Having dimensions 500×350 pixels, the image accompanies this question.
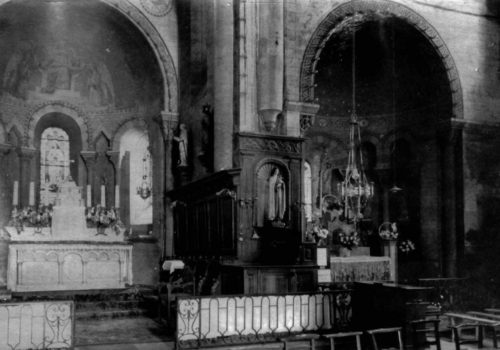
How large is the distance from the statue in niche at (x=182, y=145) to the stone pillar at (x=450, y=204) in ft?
24.4

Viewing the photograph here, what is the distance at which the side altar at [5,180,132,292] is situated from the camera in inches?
596

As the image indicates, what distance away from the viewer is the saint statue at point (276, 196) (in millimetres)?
12688

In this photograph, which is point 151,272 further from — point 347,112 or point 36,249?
point 347,112

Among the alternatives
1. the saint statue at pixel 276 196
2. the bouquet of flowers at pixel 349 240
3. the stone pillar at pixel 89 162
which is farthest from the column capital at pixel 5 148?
the bouquet of flowers at pixel 349 240

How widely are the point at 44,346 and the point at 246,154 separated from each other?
582cm

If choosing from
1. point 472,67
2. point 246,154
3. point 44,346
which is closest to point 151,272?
point 246,154

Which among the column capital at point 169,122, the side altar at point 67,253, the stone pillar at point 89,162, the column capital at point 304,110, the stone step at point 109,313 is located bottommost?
the stone step at point 109,313

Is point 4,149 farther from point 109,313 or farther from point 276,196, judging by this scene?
point 276,196

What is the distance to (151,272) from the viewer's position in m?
17.7

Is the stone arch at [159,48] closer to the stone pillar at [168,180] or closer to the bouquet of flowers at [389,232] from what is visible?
the stone pillar at [168,180]

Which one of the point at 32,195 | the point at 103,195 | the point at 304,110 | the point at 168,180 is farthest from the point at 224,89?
the point at 32,195

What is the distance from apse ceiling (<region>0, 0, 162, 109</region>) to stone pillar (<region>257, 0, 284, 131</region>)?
5605mm

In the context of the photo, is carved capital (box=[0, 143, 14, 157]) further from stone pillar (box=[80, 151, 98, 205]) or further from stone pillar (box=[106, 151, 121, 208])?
stone pillar (box=[106, 151, 121, 208])

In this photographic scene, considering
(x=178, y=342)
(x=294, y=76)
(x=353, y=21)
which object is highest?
(x=353, y=21)
